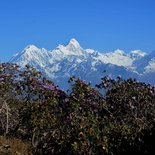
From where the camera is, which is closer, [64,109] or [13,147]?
[13,147]

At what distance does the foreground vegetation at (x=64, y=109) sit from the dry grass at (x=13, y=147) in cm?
33

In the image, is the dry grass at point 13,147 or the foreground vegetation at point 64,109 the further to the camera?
the foreground vegetation at point 64,109

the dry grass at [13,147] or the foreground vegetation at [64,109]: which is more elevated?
the foreground vegetation at [64,109]

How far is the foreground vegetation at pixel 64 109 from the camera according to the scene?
49.0 feet

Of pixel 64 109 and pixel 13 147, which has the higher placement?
pixel 64 109

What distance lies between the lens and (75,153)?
42.4 ft

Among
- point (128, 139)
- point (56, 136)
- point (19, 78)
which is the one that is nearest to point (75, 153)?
point (128, 139)

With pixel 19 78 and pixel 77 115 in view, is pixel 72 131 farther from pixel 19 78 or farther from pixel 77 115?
pixel 19 78

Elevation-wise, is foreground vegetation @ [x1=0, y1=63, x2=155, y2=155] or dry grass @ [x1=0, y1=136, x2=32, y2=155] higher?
foreground vegetation @ [x1=0, y1=63, x2=155, y2=155]

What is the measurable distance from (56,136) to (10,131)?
332cm

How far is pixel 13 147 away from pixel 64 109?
11.9 feet

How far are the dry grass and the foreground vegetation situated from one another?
0.33m

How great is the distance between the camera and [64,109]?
17.7m

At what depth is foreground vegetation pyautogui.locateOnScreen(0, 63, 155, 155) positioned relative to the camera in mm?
14938
